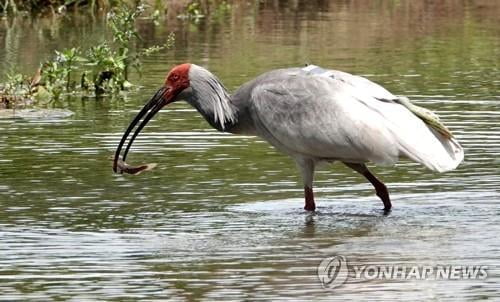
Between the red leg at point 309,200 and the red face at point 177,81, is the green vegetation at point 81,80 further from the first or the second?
the red leg at point 309,200

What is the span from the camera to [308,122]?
10.5m

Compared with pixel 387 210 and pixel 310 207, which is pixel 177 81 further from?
pixel 387 210

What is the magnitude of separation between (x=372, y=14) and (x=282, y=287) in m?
19.1

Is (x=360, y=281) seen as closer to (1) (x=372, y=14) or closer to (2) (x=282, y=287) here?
(2) (x=282, y=287)

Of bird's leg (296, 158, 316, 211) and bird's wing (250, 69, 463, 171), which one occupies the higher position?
bird's wing (250, 69, 463, 171)

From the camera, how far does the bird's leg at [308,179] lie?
34.8 feet

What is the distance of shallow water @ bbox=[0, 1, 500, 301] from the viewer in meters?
8.26

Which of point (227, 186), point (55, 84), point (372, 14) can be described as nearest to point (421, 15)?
point (372, 14)

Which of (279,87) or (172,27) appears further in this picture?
(172,27)
